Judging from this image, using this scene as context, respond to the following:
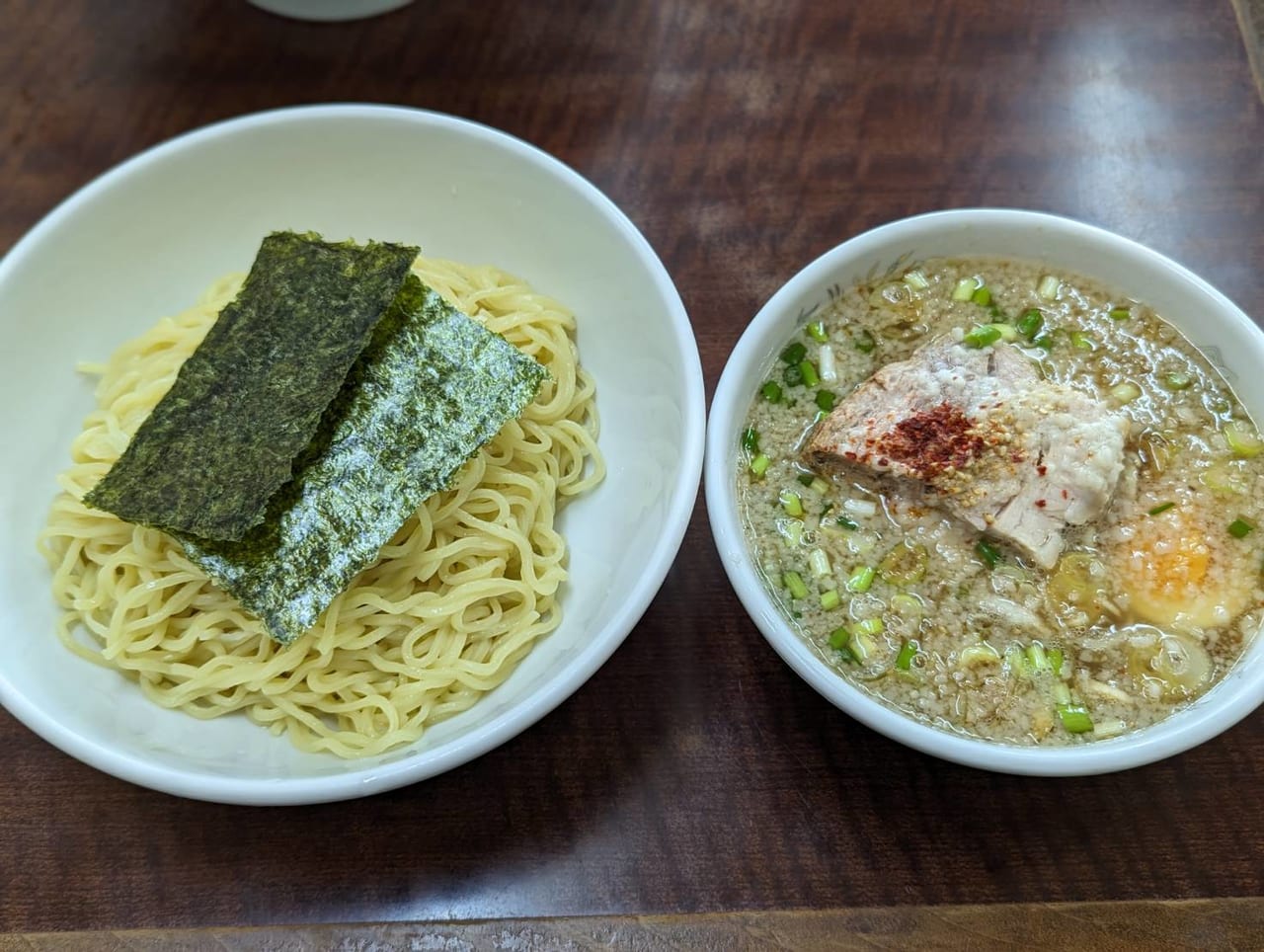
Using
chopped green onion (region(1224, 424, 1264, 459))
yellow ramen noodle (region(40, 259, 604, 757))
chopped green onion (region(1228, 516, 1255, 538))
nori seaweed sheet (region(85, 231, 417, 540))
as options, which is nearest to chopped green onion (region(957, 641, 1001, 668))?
chopped green onion (region(1228, 516, 1255, 538))

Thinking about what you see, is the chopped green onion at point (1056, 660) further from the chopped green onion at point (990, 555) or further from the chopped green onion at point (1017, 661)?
the chopped green onion at point (990, 555)

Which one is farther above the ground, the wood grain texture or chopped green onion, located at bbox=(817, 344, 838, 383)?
chopped green onion, located at bbox=(817, 344, 838, 383)

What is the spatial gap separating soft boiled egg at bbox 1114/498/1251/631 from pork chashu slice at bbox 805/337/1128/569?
108mm

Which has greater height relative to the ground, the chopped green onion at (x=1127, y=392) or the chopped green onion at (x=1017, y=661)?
the chopped green onion at (x=1127, y=392)

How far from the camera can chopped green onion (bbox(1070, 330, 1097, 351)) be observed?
6.14 ft

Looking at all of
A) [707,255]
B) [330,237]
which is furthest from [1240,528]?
[330,237]

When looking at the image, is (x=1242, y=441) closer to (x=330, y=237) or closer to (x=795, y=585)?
(x=795, y=585)

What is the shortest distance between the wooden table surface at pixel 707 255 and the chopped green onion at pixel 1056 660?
1.01 ft

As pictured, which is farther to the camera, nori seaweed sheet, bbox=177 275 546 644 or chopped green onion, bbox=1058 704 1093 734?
nori seaweed sheet, bbox=177 275 546 644

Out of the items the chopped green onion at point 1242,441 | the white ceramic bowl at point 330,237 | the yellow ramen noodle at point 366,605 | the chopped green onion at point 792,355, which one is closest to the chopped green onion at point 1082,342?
the chopped green onion at point 1242,441

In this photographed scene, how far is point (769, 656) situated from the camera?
6.32ft

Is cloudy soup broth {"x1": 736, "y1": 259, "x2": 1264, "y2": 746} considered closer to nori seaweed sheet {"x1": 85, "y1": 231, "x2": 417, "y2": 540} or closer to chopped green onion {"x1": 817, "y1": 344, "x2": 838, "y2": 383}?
chopped green onion {"x1": 817, "y1": 344, "x2": 838, "y2": 383}

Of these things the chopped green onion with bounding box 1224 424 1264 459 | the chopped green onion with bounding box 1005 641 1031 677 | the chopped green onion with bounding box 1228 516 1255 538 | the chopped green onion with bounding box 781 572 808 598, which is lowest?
the chopped green onion with bounding box 1005 641 1031 677

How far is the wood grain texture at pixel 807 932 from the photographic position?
1.69m
